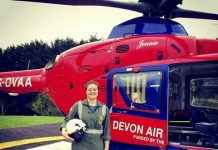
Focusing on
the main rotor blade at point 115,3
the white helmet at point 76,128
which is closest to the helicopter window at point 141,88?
the white helmet at point 76,128

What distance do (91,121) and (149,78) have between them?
1.98 m

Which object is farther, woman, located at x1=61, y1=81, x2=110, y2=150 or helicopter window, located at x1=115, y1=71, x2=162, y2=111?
helicopter window, located at x1=115, y1=71, x2=162, y2=111

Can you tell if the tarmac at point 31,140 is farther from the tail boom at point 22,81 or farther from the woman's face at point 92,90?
the woman's face at point 92,90

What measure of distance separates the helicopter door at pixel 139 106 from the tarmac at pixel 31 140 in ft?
12.4

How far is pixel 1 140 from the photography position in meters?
10.6

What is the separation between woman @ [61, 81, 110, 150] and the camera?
3.96m

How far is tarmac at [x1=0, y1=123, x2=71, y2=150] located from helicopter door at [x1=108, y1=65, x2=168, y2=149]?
378cm

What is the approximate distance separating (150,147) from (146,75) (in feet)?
4.41

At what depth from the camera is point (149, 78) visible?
5.64 m

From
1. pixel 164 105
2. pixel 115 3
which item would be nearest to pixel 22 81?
pixel 115 3

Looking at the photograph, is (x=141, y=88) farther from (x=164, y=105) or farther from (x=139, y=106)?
(x=164, y=105)

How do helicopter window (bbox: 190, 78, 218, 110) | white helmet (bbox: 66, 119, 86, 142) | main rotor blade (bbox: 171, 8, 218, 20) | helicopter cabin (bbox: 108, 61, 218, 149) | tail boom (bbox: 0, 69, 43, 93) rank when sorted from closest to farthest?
white helmet (bbox: 66, 119, 86, 142), helicopter cabin (bbox: 108, 61, 218, 149), helicopter window (bbox: 190, 78, 218, 110), main rotor blade (bbox: 171, 8, 218, 20), tail boom (bbox: 0, 69, 43, 93)

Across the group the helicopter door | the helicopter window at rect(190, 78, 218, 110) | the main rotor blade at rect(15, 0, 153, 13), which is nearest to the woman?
the helicopter door

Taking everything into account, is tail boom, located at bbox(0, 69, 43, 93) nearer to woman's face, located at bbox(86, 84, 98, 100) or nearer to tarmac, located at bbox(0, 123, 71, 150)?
tarmac, located at bbox(0, 123, 71, 150)
